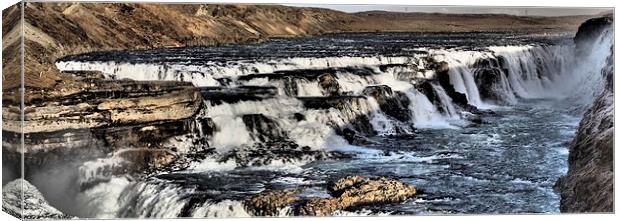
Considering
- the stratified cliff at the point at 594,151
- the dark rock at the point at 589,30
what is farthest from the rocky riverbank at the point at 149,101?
the stratified cliff at the point at 594,151

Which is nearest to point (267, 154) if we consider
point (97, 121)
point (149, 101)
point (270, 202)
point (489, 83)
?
point (270, 202)

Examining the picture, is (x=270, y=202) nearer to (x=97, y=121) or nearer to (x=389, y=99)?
(x=389, y=99)

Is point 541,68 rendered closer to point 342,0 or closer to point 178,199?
point 342,0

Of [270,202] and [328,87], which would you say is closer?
[270,202]

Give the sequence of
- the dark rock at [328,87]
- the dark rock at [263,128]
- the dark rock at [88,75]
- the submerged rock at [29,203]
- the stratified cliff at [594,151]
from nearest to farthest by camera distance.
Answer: the submerged rock at [29,203]
the dark rock at [88,75]
the dark rock at [263,128]
the dark rock at [328,87]
the stratified cliff at [594,151]

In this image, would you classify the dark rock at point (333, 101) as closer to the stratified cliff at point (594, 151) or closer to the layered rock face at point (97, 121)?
the layered rock face at point (97, 121)

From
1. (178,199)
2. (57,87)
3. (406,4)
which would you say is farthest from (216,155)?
(406,4)
